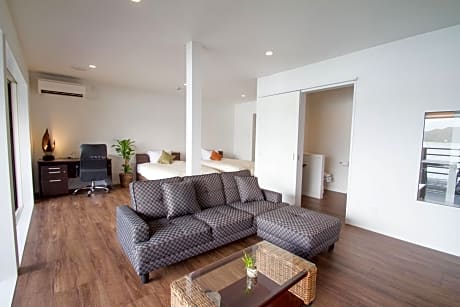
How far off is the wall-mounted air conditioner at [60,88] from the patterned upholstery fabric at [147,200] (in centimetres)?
396

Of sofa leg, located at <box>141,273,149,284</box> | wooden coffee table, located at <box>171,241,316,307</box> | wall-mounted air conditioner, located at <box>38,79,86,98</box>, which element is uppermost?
wall-mounted air conditioner, located at <box>38,79,86,98</box>

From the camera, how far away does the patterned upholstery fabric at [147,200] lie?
256 cm

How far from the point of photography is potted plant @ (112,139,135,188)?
584cm

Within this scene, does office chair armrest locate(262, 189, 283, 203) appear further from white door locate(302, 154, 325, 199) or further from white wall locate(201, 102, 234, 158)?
white wall locate(201, 102, 234, 158)

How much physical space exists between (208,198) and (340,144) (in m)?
4.19

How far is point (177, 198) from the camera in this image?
266 cm

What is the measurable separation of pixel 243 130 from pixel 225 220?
19.3 feet

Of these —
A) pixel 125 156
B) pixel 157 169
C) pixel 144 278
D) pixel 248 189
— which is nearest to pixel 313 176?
pixel 248 189

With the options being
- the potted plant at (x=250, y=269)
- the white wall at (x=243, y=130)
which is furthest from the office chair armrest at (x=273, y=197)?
the white wall at (x=243, y=130)

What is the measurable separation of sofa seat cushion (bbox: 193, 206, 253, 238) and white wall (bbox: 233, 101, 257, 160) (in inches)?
202

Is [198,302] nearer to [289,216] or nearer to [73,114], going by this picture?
[289,216]

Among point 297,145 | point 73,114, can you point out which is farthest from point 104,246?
point 73,114

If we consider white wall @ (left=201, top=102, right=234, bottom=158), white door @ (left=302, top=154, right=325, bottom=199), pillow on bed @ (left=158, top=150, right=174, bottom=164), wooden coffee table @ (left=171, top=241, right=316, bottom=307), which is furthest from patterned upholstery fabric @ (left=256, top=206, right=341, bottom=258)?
white wall @ (left=201, top=102, right=234, bottom=158)

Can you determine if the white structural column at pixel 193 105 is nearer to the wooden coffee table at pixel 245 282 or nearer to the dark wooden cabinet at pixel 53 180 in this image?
the wooden coffee table at pixel 245 282
